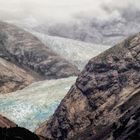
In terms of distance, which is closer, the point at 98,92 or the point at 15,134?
the point at 15,134

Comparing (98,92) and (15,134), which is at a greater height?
(15,134)

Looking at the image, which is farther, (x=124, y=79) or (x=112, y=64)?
(x=112, y=64)

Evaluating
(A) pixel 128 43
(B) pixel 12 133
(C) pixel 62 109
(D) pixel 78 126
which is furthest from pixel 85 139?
(B) pixel 12 133

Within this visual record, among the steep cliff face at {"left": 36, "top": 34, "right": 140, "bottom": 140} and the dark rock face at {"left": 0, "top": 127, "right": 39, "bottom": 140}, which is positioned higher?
the dark rock face at {"left": 0, "top": 127, "right": 39, "bottom": 140}

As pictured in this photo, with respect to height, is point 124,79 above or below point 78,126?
above

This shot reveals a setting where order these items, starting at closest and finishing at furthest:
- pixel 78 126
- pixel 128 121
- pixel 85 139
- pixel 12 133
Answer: pixel 12 133 < pixel 128 121 < pixel 85 139 < pixel 78 126

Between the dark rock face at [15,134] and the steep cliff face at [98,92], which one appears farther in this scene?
the steep cliff face at [98,92]

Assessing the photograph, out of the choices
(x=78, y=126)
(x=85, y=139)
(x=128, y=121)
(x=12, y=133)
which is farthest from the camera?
(x=78, y=126)

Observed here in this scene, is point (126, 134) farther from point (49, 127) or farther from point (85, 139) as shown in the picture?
point (49, 127)

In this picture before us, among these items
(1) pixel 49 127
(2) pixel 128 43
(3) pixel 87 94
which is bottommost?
(1) pixel 49 127

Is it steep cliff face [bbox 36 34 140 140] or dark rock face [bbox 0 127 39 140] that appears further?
steep cliff face [bbox 36 34 140 140]

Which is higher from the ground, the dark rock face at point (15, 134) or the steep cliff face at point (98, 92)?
the dark rock face at point (15, 134)
